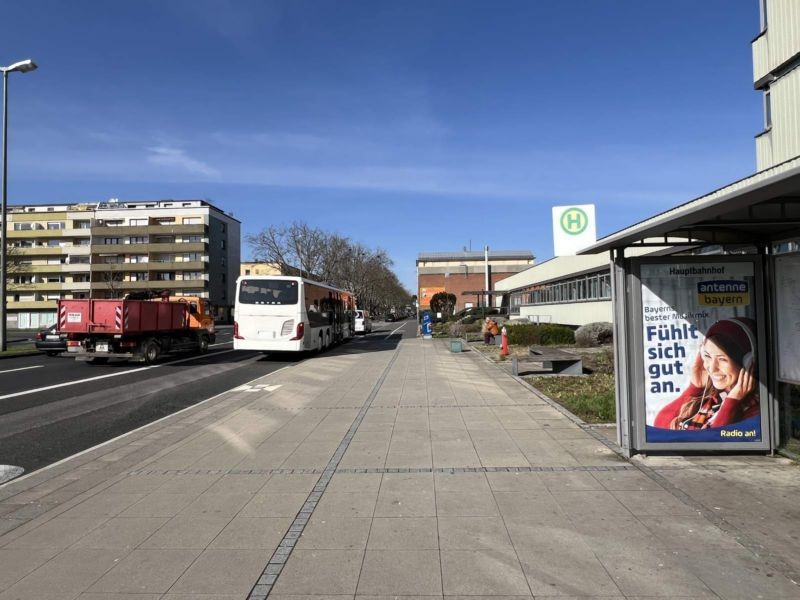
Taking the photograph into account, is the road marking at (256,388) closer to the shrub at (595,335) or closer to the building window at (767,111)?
the shrub at (595,335)

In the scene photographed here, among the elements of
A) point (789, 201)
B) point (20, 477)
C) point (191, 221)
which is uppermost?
point (191, 221)

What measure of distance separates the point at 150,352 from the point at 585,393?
15235 millimetres

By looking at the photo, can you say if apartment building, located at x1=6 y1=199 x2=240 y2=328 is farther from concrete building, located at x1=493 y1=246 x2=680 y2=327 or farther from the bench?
the bench

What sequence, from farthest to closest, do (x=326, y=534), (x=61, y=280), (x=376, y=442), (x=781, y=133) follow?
1. (x=61, y=280)
2. (x=781, y=133)
3. (x=376, y=442)
4. (x=326, y=534)

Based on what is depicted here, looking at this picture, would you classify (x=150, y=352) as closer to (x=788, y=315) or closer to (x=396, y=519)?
(x=396, y=519)

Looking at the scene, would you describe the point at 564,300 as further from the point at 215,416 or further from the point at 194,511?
the point at 194,511

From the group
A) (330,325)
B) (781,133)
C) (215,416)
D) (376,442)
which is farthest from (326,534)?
(330,325)

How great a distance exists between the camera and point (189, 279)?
3305 inches

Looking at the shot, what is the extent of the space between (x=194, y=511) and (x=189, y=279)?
83860 millimetres

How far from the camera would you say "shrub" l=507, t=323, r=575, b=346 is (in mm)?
25609

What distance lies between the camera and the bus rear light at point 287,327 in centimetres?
2084

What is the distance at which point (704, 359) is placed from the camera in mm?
6477

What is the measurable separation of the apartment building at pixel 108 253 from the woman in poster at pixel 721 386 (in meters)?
78.4

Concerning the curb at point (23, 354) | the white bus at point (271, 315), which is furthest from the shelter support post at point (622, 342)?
the curb at point (23, 354)
